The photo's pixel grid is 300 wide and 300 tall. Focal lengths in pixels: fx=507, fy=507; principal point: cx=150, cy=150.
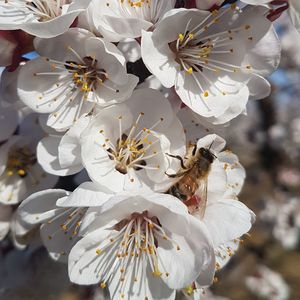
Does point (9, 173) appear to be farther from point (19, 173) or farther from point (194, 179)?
point (194, 179)

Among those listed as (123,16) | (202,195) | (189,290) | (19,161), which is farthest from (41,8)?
(189,290)

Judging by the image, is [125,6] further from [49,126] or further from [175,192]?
[175,192]

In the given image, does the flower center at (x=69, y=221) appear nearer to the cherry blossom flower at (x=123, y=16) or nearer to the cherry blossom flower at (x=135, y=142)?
the cherry blossom flower at (x=135, y=142)

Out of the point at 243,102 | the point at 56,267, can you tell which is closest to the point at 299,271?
the point at 56,267

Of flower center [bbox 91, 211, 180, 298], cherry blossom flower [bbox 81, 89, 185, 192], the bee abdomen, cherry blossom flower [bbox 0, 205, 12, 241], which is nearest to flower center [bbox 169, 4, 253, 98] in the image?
cherry blossom flower [bbox 81, 89, 185, 192]

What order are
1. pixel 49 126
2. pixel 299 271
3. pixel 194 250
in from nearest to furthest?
pixel 194 250
pixel 49 126
pixel 299 271

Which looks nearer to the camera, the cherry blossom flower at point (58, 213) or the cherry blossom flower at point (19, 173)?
the cherry blossom flower at point (58, 213)

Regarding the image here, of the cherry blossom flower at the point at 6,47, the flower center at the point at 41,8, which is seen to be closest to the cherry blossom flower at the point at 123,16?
the flower center at the point at 41,8
